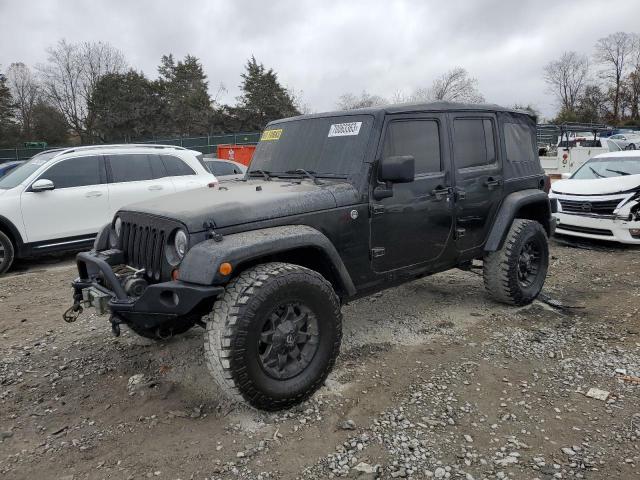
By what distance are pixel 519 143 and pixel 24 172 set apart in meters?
7.03

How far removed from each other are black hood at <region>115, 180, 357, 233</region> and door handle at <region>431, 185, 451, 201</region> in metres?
0.88

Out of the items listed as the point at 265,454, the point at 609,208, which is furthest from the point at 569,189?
the point at 265,454

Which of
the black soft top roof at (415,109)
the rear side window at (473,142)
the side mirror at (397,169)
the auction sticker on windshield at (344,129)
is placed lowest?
the side mirror at (397,169)

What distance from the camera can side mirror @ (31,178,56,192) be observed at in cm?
695

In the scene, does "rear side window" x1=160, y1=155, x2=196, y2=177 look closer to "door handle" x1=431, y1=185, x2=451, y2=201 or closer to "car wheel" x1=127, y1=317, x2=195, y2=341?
"car wheel" x1=127, y1=317, x2=195, y2=341

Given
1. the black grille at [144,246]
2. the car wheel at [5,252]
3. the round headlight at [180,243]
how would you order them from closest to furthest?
1. the round headlight at [180,243]
2. the black grille at [144,246]
3. the car wheel at [5,252]

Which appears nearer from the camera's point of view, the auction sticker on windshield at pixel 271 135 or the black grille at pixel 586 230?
the auction sticker on windshield at pixel 271 135

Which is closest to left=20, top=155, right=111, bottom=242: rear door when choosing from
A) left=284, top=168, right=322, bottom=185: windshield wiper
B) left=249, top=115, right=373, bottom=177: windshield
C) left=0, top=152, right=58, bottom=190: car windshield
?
left=0, top=152, right=58, bottom=190: car windshield

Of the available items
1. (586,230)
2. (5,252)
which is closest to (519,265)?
(586,230)

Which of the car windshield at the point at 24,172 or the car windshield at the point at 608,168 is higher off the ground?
the car windshield at the point at 24,172

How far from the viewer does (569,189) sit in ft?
26.4

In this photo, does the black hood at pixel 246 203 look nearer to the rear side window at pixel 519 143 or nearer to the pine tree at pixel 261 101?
the rear side window at pixel 519 143

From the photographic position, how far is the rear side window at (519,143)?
191 inches

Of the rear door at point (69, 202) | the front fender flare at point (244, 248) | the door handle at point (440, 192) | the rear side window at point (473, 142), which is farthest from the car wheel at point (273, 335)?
the rear door at point (69, 202)
